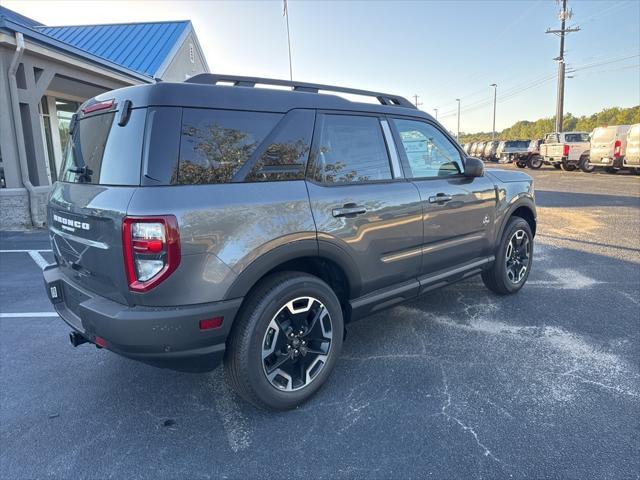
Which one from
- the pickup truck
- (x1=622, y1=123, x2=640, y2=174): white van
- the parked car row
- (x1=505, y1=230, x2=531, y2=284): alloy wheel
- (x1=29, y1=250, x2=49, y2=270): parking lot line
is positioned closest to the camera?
(x1=505, y1=230, x2=531, y2=284): alloy wheel

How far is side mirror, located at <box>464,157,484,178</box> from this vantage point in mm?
3922

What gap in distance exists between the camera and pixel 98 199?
8.02 feet

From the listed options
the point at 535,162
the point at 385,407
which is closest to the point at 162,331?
the point at 385,407

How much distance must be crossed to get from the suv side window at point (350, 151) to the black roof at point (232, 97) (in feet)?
0.37

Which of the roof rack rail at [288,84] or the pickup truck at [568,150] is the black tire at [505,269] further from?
the pickup truck at [568,150]

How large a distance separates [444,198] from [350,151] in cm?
105

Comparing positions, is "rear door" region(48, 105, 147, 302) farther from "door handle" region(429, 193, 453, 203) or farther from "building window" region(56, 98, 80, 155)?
"building window" region(56, 98, 80, 155)

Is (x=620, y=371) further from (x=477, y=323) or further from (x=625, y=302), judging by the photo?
(x=625, y=302)

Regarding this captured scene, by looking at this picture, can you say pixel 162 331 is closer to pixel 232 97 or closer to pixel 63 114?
pixel 232 97

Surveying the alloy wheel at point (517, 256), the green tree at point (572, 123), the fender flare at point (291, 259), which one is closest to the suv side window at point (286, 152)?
the fender flare at point (291, 259)

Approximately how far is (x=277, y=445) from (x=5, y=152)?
31.3ft

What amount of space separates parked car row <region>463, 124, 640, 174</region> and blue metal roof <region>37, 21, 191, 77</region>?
12.7 meters

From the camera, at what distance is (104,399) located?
299 cm

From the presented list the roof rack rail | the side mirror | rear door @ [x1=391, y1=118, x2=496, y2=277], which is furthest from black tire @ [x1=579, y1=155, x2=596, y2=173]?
the roof rack rail
